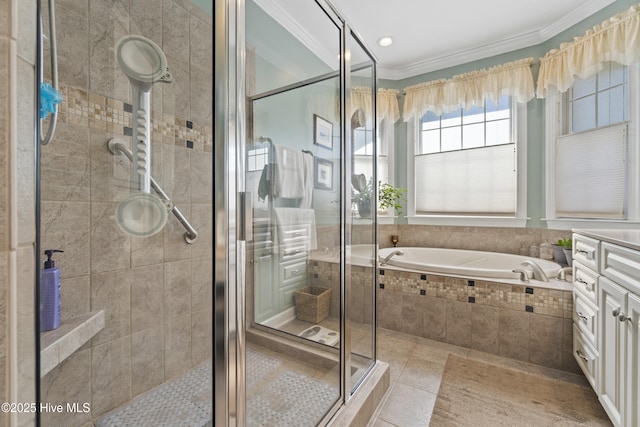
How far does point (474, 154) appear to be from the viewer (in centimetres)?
312

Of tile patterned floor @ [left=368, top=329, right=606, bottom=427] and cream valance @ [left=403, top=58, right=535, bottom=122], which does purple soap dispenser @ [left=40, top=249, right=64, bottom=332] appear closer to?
tile patterned floor @ [left=368, top=329, right=606, bottom=427]

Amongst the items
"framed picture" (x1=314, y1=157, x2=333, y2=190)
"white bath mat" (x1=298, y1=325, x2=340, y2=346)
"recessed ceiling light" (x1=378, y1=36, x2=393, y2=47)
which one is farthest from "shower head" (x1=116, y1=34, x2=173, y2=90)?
"recessed ceiling light" (x1=378, y1=36, x2=393, y2=47)

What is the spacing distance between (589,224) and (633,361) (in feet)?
5.82

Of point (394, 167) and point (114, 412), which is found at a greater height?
point (394, 167)

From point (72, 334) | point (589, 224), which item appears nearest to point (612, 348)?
point (589, 224)

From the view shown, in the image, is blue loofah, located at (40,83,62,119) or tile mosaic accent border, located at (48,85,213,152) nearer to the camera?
blue loofah, located at (40,83,62,119)

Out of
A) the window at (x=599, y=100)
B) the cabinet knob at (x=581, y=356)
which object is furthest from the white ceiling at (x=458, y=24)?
the cabinet knob at (x=581, y=356)

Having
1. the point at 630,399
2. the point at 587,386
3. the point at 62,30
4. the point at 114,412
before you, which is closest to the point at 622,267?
the point at 630,399

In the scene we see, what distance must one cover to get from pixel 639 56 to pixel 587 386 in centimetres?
222

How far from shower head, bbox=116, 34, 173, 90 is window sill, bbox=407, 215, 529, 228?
290 cm

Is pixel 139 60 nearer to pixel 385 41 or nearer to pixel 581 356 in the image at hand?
pixel 385 41

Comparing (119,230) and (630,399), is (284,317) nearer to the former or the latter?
(119,230)

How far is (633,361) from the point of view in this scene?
108cm

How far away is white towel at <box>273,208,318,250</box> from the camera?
1.40 metres
